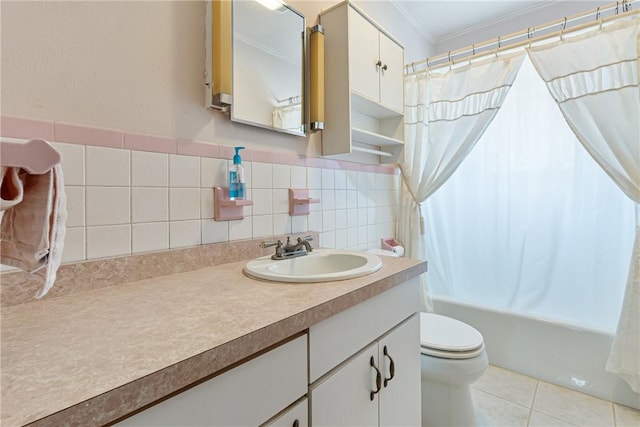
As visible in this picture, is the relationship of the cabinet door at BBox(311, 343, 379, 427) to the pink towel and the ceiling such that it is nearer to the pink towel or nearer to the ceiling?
the pink towel

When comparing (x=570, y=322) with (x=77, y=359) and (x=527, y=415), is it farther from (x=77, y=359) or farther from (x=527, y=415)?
(x=77, y=359)

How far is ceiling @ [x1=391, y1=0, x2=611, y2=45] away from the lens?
1.98 meters

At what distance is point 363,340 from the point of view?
87 centimetres

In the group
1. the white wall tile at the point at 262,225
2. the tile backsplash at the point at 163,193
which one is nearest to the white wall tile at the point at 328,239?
the tile backsplash at the point at 163,193

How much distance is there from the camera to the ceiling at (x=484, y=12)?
198 centimetres

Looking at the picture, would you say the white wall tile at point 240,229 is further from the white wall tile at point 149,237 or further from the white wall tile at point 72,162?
the white wall tile at point 72,162

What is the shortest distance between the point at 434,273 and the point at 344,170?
42.9 inches

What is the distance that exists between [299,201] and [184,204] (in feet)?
1.71

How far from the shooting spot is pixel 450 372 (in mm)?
1297

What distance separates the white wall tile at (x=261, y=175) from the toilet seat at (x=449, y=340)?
1.00 metres

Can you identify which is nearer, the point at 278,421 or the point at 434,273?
the point at 278,421

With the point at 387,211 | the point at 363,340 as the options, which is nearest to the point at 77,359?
the point at 363,340

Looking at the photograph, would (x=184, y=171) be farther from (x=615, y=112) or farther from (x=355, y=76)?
(x=615, y=112)

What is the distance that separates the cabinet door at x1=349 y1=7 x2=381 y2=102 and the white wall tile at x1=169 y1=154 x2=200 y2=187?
0.84 m
